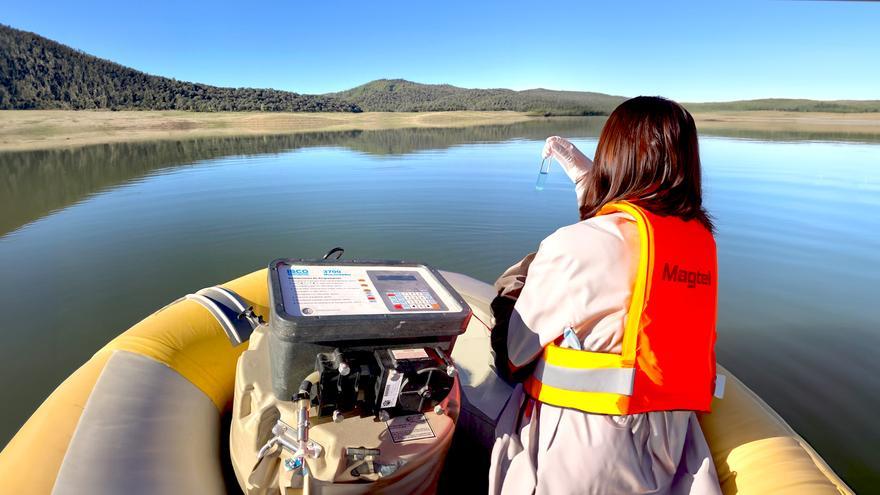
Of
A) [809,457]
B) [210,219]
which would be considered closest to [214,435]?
[809,457]

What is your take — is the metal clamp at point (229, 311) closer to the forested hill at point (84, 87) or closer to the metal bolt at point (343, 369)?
the metal bolt at point (343, 369)

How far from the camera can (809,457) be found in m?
1.63

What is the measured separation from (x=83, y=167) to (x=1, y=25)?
189ft

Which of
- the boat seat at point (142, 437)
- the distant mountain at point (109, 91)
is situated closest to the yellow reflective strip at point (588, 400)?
the boat seat at point (142, 437)

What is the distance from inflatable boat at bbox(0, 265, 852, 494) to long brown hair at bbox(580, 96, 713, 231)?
586mm

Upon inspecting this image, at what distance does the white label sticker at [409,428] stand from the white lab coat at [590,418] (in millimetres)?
247

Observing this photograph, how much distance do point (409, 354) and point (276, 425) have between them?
409 mm

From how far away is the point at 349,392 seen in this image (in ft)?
4.42

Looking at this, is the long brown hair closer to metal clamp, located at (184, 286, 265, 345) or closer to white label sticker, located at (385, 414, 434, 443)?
white label sticker, located at (385, 414, 434, 443)

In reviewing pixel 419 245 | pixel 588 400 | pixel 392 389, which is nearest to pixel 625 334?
pixel 588 400

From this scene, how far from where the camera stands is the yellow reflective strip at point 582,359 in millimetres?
1296

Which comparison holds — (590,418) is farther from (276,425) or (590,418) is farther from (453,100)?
(453,100)

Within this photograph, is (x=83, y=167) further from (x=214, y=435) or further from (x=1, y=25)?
(x=1, y=25)

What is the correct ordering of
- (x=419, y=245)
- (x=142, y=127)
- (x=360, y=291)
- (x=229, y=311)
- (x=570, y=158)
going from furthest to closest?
1. (x=142, y=127)
2. (x=419, y=245)
3. (x=229, y=311)
4. (x=570, y=158)
5. (x=360, y=291)
